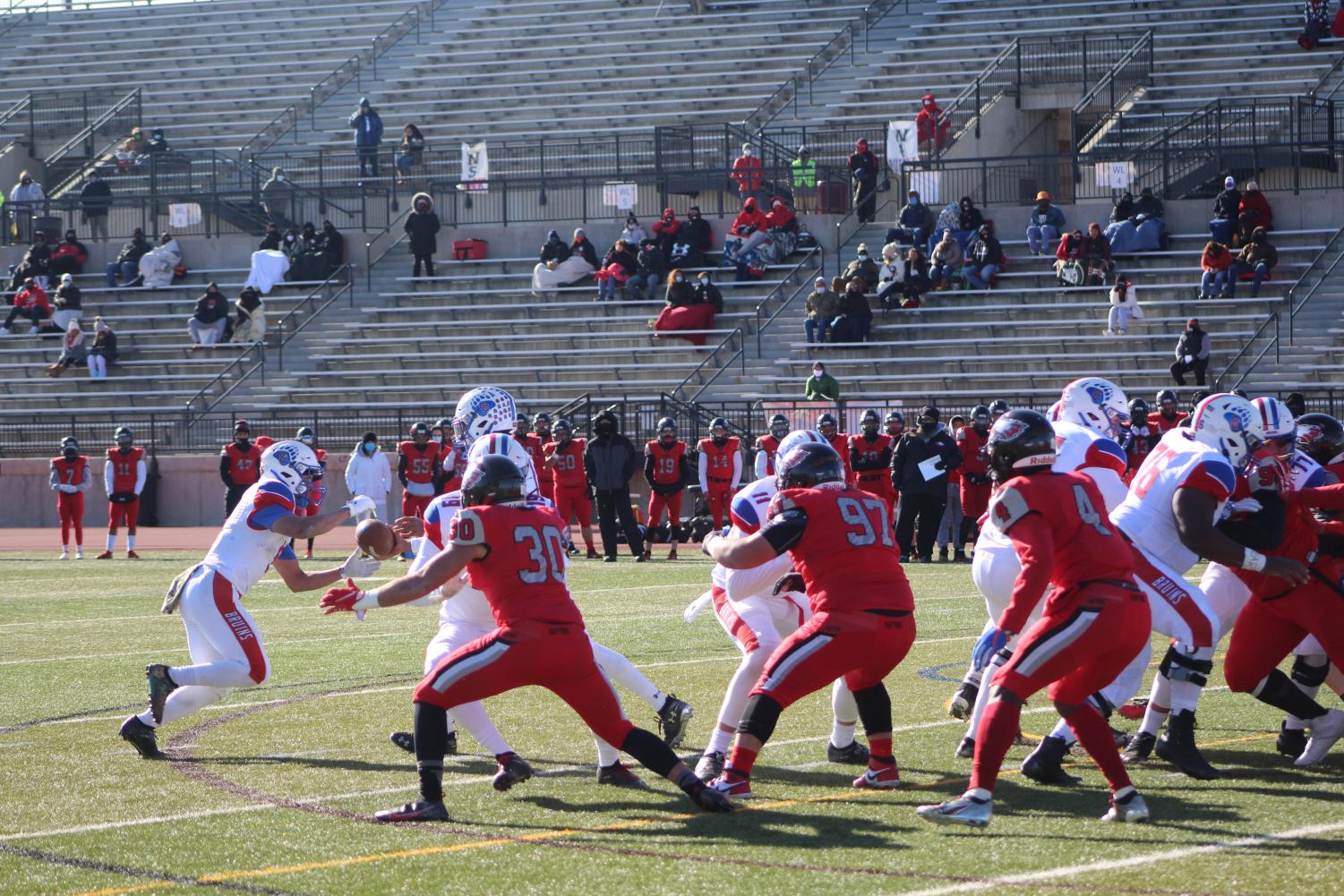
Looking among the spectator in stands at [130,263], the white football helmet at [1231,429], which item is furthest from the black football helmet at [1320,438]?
the spectator in stands at [130,263]

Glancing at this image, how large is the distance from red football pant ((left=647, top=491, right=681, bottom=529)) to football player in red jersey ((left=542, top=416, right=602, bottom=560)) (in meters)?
0.83

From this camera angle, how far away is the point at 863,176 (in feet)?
94.3

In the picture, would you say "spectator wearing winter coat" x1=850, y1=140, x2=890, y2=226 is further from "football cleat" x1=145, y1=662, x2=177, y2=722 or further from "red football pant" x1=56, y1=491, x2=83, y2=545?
"football cleat" x1=145, y1=662, x2=177, y2=722

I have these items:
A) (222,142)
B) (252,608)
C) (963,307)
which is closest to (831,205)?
(963,307)

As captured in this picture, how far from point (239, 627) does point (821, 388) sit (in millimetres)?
15502

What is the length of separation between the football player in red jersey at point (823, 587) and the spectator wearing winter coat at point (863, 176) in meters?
22.0

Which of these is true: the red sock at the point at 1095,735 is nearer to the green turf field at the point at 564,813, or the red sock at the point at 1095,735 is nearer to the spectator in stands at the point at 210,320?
the green turf field at the point at 564,813

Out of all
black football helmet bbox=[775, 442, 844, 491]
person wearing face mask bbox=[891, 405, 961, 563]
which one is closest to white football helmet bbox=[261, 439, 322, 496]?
black football helmet bbox=[775, 442, 844, 491]

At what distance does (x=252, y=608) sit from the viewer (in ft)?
50.8

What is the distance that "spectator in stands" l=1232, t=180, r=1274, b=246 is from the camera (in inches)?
1000

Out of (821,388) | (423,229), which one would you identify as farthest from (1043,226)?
(423,229)

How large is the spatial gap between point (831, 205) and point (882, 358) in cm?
437

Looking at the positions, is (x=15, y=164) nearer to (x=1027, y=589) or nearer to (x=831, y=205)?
(x=831, y=205)

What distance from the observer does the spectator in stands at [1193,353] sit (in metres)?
22.6
